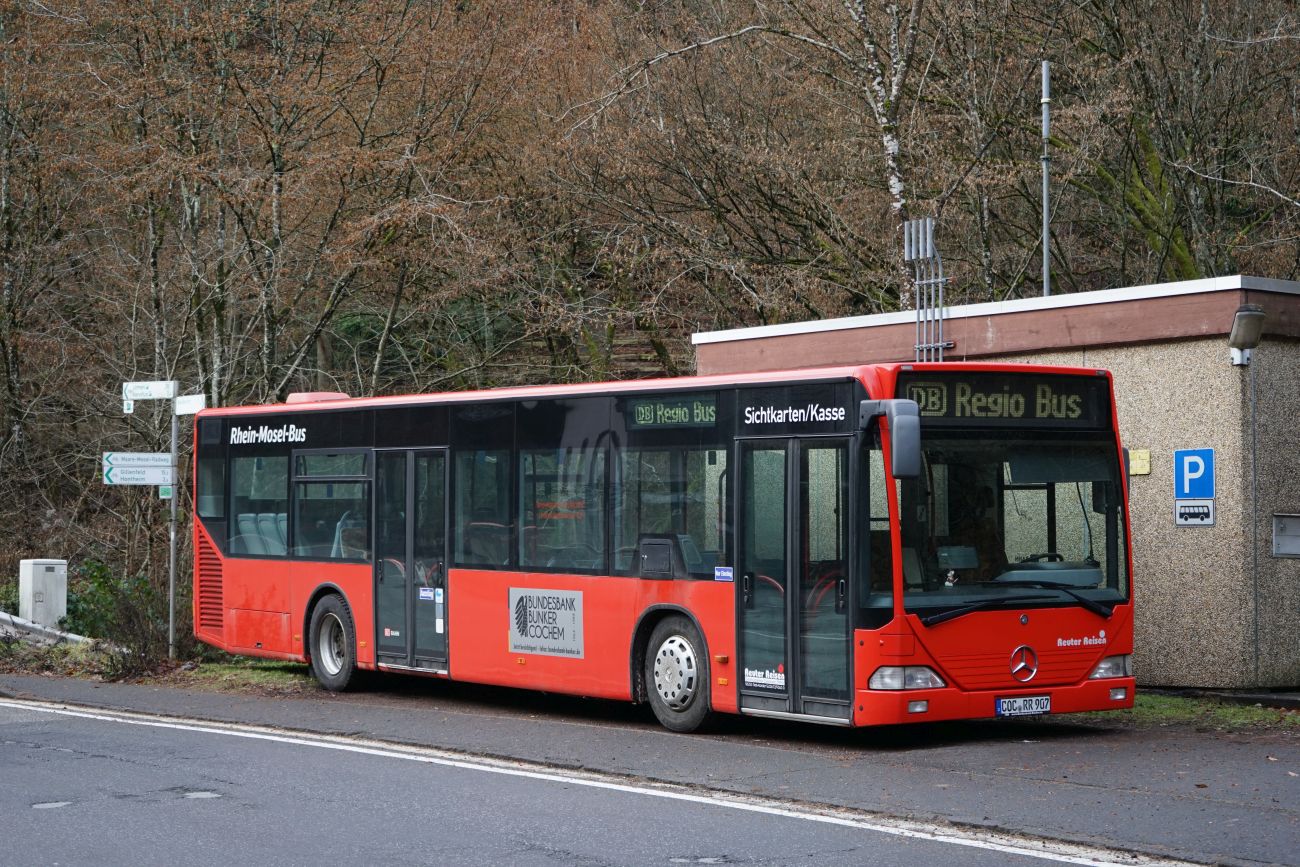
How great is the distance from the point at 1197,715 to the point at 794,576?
3.77 meters

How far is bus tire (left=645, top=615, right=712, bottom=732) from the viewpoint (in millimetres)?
12812

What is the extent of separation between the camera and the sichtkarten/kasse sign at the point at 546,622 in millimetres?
13984

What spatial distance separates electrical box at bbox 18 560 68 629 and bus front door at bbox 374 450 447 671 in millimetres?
7543

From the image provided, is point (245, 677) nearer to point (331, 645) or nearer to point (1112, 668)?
point (331, 645)

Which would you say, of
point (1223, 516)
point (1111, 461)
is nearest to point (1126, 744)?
point (1111, 461)

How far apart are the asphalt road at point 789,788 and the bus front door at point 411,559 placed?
1242 millimetres

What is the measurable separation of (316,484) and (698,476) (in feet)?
18.3

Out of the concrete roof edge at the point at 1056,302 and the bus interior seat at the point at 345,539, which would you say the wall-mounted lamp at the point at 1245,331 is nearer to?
the concrete roof edge at the point at 1056,302

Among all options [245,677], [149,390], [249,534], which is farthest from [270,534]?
[149,390]

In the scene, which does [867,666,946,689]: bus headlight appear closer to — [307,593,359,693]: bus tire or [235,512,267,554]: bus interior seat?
[307,593,359,693]: bus tire

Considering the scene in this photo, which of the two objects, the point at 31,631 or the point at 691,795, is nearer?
the point at 691,795

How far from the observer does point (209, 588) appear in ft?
61.0

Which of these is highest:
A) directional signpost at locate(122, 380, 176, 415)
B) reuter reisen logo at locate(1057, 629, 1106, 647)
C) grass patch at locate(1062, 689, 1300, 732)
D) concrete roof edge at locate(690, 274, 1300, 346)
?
concrete roof edge at locate(690, 274, 1300, 346)

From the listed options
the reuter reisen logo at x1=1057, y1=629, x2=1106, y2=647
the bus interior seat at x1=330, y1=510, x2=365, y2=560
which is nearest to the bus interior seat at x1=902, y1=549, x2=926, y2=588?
the reuter reisen logo at x1=1057, y1=629, x2=1106, y2=647
